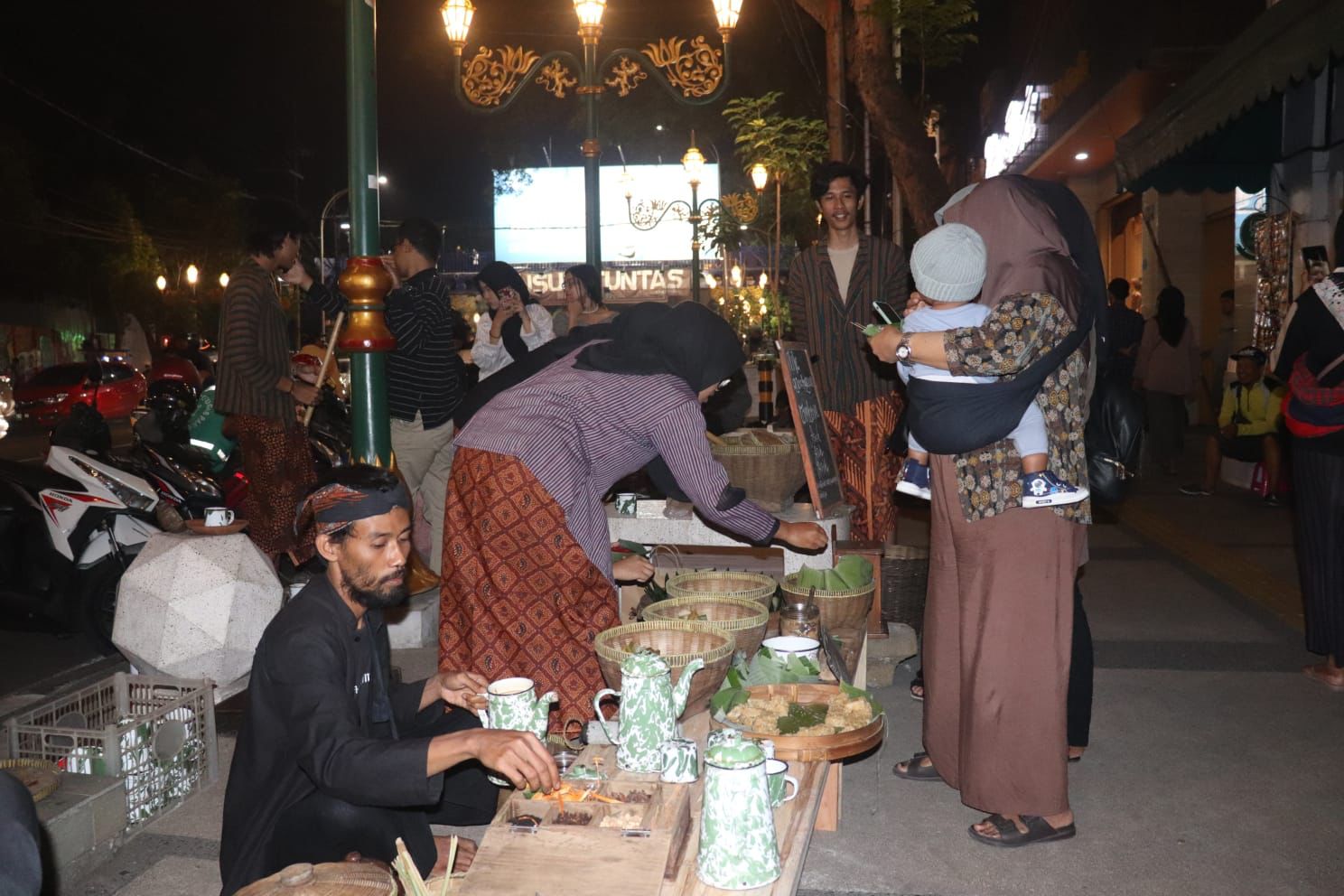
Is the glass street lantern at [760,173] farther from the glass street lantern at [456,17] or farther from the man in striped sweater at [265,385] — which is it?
the man in striped sweater at [265,385]

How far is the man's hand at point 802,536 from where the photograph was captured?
381 centimetres

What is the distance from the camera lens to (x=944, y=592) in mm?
4066

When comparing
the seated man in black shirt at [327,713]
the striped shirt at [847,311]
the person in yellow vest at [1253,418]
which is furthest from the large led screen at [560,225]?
the seated man in black shirt at [327,713]

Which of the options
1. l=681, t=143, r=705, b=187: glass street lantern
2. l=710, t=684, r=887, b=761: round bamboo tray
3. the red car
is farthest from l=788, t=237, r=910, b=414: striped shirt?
the red car

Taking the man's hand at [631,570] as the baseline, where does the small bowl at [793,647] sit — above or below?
below

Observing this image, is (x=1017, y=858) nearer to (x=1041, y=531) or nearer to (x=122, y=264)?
(x=1041, y=531)

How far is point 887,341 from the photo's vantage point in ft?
12.2

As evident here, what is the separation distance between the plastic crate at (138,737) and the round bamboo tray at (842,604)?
2.32 meters

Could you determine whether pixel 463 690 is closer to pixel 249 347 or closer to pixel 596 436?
pixel 596 436

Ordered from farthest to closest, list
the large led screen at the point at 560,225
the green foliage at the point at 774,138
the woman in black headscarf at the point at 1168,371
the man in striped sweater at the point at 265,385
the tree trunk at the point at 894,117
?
the large led screen at the point at 560,225, the green foliage at the point at 774,138, the woman in black headscarf at the point at 1168,371, the tree trunk at the point at 894,117, the man in striped sweater at the point at 265,385

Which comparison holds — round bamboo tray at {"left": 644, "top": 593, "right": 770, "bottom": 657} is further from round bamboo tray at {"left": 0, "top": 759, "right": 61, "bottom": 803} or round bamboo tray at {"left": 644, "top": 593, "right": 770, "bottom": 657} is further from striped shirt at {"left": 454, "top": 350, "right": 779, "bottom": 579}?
round bamboo tray at {"left": 0, "top": 759, "right": 61, "bottom": 803}

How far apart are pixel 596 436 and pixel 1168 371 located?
35.5 ft

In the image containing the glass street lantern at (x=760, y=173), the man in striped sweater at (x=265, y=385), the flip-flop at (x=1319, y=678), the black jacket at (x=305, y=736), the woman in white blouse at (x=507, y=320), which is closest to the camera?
the black jacket at (x=305, y=736)

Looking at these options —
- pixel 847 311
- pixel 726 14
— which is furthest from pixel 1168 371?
pixel 847 311
